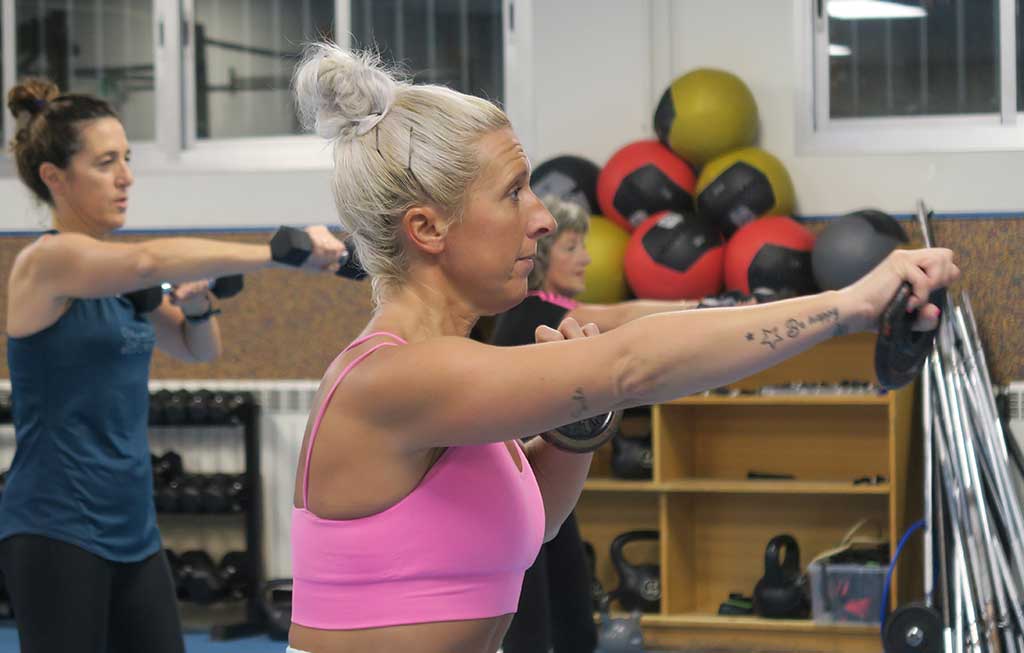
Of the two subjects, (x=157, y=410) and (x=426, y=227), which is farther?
Answer: (x=157, y=410)

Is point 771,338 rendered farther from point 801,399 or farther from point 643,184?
point 643,184

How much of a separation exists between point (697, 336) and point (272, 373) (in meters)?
5.09

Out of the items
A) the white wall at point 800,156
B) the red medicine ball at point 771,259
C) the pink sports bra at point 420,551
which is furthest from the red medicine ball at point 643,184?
the pink sports bra at point 420,551

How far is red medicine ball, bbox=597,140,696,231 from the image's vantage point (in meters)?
5.43

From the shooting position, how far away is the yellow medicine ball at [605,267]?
17.6ft

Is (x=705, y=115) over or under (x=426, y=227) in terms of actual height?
over

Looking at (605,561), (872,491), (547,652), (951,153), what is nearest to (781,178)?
(951,153)

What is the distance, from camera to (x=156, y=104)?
21.5 feet

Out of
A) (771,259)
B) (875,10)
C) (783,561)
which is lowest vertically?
(783,561)

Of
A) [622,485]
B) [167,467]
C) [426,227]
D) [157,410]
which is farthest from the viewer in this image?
[167,467]

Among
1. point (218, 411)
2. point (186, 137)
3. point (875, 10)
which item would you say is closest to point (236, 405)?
point (218, 411)

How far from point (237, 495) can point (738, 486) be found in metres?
2.17

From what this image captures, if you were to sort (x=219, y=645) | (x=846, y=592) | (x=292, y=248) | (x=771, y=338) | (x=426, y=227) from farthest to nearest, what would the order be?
(x=219, y=645) → (x=846, y=592) → (x=292, y=248) → (x=426, y=227) → (x=771, y=338)

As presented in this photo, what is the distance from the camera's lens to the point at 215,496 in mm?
5668
